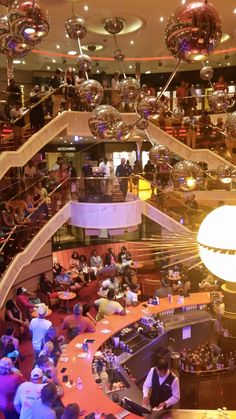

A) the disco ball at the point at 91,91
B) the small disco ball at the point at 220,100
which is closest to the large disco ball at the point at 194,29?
the disco ball at the point at 91,91

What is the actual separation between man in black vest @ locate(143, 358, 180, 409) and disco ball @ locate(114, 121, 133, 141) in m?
2.44

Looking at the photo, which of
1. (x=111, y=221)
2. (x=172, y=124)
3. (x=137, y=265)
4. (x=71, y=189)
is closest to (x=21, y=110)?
(x=71, y=189)

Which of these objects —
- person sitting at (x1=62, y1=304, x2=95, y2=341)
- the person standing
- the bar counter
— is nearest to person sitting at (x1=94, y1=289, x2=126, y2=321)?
the bar counter

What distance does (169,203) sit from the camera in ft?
38.4

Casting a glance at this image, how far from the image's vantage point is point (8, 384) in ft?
15.7

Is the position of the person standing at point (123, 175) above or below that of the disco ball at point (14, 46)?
below

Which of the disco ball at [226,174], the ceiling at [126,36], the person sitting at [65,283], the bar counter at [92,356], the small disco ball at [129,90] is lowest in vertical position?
the person sitting at [65,283]

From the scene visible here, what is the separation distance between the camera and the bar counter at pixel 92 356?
480 centimetres

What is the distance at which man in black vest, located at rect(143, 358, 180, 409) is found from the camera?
4.63 m

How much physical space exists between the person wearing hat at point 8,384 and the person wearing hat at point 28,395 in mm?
205

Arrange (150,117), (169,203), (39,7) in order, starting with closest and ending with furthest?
(39,7) < (150,117) < (169,203)

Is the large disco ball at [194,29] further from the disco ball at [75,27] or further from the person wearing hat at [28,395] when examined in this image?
the person wearing hat at [28,395]

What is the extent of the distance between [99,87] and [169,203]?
7.47 m

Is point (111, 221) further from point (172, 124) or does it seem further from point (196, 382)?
point (196, 382)
